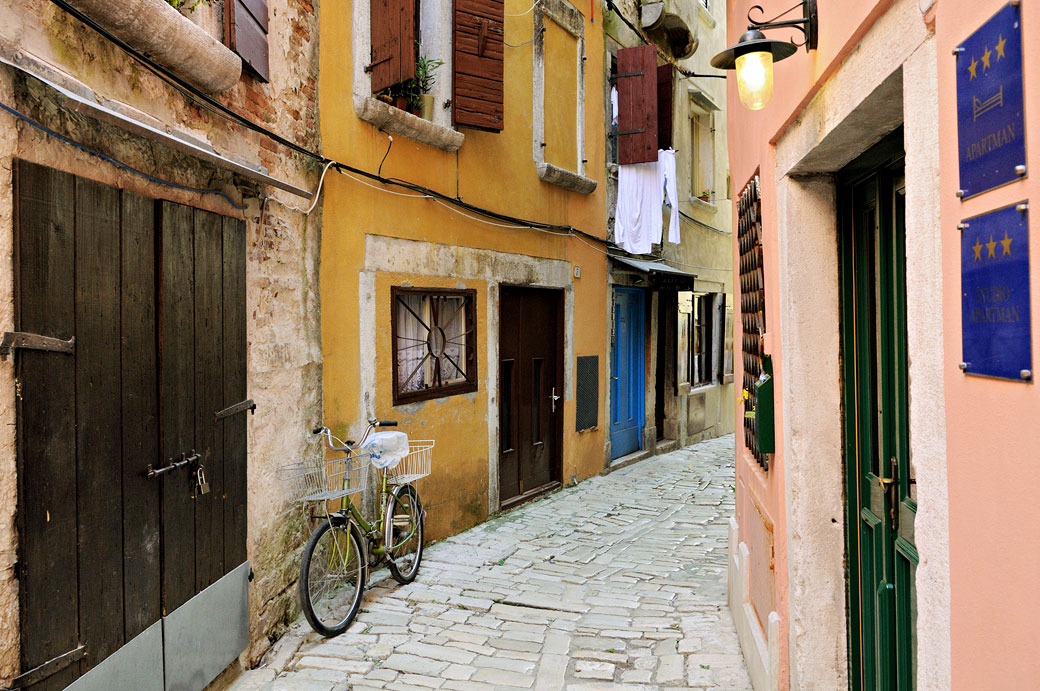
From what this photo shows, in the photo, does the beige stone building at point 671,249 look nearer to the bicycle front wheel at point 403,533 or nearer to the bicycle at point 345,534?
the bicycle front wheel at point 403,533

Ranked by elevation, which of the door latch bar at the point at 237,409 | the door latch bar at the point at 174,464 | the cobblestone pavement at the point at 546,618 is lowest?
the cobblestone pavement at the point at 546,618

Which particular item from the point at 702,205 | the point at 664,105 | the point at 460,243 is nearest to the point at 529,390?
the point at 460,243

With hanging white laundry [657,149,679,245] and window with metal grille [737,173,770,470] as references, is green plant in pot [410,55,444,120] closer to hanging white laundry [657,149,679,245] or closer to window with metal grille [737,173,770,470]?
window with metal grille [737,173,770,470]

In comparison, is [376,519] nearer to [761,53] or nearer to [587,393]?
[761,53]

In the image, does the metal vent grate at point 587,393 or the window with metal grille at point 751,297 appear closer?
the window with metal grille at point 751,297

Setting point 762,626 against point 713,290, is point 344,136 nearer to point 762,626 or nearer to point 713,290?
point 762,626

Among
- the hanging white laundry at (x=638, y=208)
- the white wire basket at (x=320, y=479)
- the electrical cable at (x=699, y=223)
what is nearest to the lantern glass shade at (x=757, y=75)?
the white wire basket at (x=320, y=479)

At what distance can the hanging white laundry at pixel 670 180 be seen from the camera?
11.0m

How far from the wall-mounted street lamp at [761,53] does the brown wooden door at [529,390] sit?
18.4 feet

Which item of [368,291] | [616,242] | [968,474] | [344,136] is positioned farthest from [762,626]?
[616,242]

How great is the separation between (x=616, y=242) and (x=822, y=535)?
7.79 meters

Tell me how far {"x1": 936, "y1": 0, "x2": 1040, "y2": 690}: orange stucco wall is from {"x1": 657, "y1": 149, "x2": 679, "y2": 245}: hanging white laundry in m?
9.30

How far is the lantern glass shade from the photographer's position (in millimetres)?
2873

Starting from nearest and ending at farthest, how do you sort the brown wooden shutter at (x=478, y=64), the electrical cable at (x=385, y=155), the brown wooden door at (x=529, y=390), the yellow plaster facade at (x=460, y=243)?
the yellow plaster facade at (x=460, y=243)
the electrical cable at (x=385, y=155)
the brown wooden shutter at (x=478, y=64)
the brown wooden door at (x=529, y=390)
